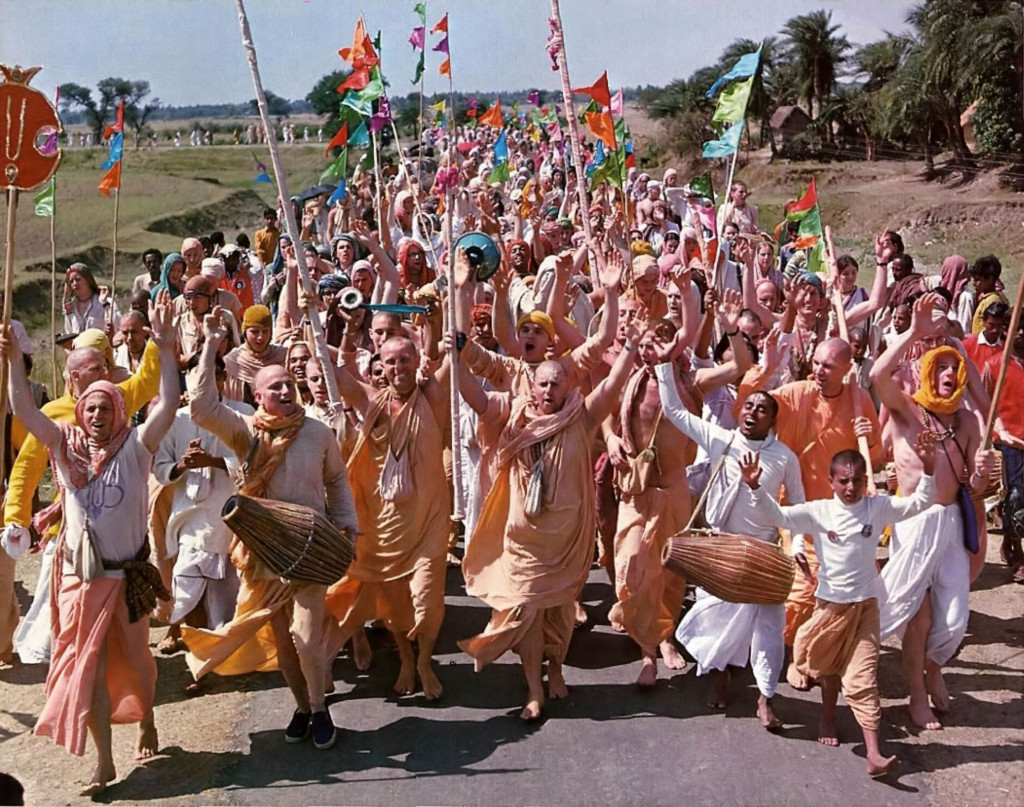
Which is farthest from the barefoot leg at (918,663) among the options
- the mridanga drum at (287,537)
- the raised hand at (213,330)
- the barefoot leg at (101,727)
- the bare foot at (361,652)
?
the barefoot leg at (101,727)

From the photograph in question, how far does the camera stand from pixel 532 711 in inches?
240

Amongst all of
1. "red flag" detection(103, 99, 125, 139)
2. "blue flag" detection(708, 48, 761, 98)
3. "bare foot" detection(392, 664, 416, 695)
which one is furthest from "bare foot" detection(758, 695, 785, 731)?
"red flag" detection(103, 99, 125, 139)

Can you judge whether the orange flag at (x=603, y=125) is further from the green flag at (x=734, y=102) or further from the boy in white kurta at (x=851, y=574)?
the boy in white kurta at (x=851, y=574)

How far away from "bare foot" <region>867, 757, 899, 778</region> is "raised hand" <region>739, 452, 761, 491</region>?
1.42m

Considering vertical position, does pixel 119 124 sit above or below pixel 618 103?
below

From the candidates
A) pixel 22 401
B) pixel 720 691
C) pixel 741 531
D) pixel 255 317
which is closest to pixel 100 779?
pixel 22 401

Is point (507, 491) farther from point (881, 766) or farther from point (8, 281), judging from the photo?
point (8, 281)

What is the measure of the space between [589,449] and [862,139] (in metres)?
35.6

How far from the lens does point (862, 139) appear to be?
3856 cm

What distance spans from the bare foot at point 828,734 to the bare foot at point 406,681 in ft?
7.56

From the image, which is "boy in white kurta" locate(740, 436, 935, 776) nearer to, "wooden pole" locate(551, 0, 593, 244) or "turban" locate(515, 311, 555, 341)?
"turban" locate(515, 311, 555, 341)

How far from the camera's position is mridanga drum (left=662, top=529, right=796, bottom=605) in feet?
18.4

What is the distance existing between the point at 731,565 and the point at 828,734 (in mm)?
1037

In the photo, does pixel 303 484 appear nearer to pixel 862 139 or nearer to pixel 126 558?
pixel 126 558
